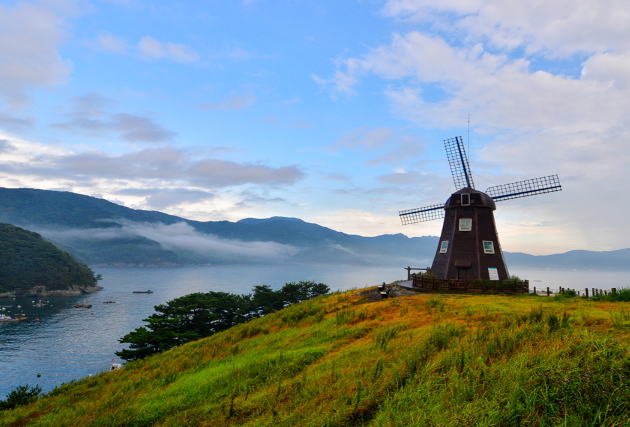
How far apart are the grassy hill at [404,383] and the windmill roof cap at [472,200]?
52.3 feet

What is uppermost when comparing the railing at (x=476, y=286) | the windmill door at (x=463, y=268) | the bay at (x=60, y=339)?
the windmill door at (x=463, y=268)

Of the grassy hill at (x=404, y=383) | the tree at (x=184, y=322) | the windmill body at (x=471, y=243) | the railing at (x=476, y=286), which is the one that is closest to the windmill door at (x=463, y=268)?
the windmill body at (x=471, y=243)

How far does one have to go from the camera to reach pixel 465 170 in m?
34.3

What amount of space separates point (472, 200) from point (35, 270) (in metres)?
154

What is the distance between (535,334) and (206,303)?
50.3 m

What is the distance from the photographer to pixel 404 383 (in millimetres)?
7211

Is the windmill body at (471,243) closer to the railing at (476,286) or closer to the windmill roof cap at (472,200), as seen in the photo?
the windmill roof cap at (472,200)

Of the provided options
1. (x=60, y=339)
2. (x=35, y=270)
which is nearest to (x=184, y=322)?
(x=60, y=339)

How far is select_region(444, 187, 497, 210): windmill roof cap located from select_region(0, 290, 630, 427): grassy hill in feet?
52.3

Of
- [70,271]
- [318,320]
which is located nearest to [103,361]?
[318,320]

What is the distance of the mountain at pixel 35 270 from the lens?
116m

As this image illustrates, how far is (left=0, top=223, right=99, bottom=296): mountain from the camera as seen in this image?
381ft

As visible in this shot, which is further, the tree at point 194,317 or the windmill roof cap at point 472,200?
the tree at point 194,317

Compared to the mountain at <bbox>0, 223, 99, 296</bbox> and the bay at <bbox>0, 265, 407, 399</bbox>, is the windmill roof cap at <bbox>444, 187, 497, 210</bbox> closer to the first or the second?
the bay at <bbox>0, 265, 407, 399</bbox>
